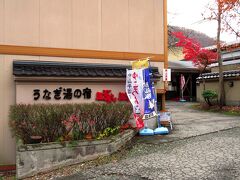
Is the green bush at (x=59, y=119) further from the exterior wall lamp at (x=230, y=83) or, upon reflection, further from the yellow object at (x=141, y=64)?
the exterior wall lamp at (x=230, y=83)

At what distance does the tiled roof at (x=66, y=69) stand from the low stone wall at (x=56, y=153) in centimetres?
298

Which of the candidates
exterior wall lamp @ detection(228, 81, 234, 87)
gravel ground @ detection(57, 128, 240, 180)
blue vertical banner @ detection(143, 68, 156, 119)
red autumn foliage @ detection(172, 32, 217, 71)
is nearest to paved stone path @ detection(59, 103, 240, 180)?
gravel ground @ detection(57, 128, 240, 180)

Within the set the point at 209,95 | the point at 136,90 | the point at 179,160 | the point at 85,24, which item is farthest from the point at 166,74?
the point at 209,95

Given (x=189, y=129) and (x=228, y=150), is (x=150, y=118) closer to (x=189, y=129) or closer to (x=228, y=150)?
(x=189, y=129)

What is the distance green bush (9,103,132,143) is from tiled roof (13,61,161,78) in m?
1.63

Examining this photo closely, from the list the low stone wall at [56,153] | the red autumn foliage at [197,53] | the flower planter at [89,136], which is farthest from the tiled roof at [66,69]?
the red autumn foliage at [197,53]

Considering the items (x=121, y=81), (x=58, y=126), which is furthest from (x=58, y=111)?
(x=121, y=81)

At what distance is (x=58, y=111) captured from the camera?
8.62 m

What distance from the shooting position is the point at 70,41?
1108 cm

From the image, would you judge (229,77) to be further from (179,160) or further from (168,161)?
(168,161)

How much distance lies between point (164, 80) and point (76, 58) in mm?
3734

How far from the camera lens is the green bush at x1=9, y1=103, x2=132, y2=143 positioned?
27.9 ft

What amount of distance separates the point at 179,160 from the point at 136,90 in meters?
3.56

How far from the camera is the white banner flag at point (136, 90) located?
34.4 feet
